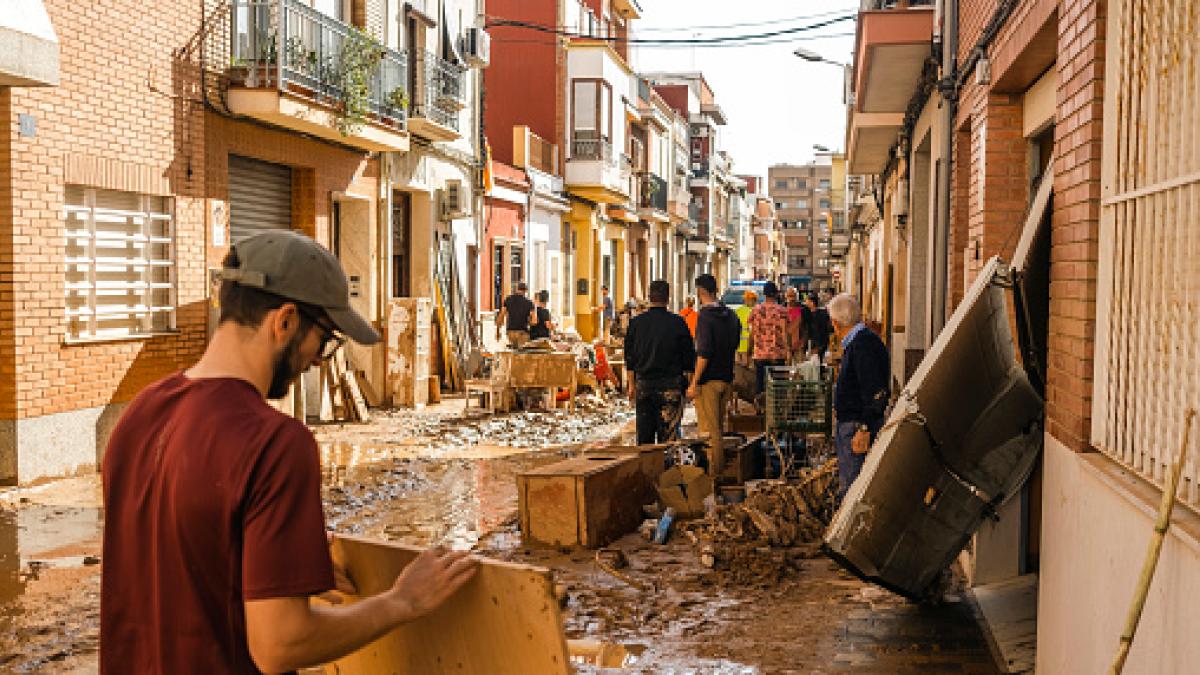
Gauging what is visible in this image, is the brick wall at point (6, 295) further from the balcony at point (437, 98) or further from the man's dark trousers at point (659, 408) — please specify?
the balcony at point (437, 98)

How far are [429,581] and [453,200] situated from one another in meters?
18.8

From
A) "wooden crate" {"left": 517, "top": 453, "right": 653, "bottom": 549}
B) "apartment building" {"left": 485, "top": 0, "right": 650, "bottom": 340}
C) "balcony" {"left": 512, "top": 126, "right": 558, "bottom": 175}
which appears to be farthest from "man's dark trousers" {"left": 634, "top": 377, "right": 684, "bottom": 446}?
"apartment building" {"left": 485, "top": 0, "right": 650, "bottom": 340}

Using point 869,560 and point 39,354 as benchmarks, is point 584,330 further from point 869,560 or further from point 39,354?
point 869,560

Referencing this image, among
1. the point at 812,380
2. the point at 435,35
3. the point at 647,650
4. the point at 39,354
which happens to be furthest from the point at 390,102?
the point at 647,650

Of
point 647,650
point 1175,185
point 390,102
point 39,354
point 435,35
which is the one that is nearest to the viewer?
point 1175,185

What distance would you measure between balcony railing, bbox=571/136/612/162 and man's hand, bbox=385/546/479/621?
3026 centimetres

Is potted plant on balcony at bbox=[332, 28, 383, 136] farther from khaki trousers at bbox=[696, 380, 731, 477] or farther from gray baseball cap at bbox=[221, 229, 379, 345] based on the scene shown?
gray baseball cap at bbox=[221, 229, 379, 345]

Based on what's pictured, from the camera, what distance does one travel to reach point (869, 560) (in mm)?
5641

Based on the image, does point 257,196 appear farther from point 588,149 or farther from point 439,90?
point 588,149

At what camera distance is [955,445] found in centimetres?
568

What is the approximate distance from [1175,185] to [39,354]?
996 centimetres

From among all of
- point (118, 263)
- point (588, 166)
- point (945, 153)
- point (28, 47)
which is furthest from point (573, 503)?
point (588, 166)

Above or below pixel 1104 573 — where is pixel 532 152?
above

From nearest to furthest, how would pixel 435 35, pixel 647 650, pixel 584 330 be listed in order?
pixel 647 650, pixel 435 35, pixel 584 330
